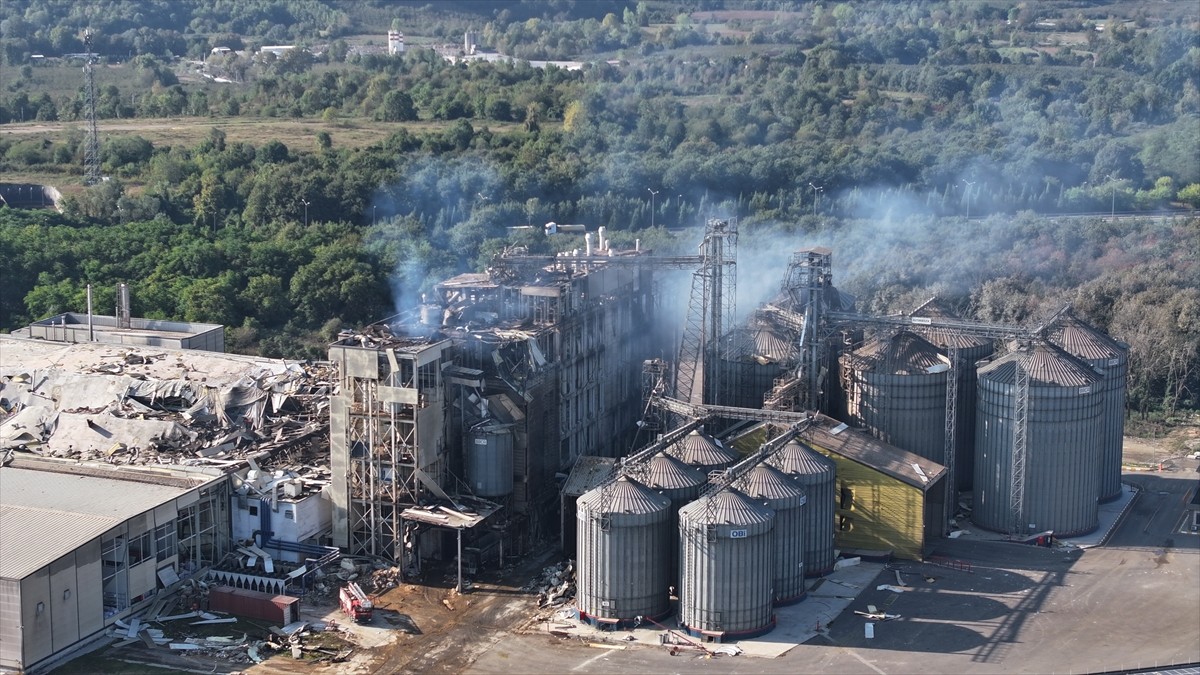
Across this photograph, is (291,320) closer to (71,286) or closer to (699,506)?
(71,286)

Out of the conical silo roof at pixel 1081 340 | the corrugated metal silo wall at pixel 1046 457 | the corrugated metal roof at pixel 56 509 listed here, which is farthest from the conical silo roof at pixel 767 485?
the corrugated metal roof at pixel 56 509

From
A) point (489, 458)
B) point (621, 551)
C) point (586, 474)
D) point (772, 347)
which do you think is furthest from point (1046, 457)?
point (489, 458)

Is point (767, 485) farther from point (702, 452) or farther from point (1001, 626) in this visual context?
point (1001, 626)

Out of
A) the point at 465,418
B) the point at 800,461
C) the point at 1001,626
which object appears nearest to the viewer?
the point at 1001,626

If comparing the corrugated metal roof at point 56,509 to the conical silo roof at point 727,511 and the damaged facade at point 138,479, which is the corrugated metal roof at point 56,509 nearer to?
the damaged facade at point 138,479

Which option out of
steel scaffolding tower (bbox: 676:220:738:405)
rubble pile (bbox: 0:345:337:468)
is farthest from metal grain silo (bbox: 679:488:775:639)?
rubble pile (bbox: 0:345:337:468)

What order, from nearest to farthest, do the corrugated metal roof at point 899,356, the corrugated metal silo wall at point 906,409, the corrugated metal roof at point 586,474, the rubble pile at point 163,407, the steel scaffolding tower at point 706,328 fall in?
the corrugated metal roof at point 586,474 < the rubble pile at point 163,407 < the corrugated metal silo wall at point 906,409 < the corrugated metal roof at point 899,356 < the steel scaffolding tower at point 706,328

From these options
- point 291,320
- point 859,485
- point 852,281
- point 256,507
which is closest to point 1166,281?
point 852,281
